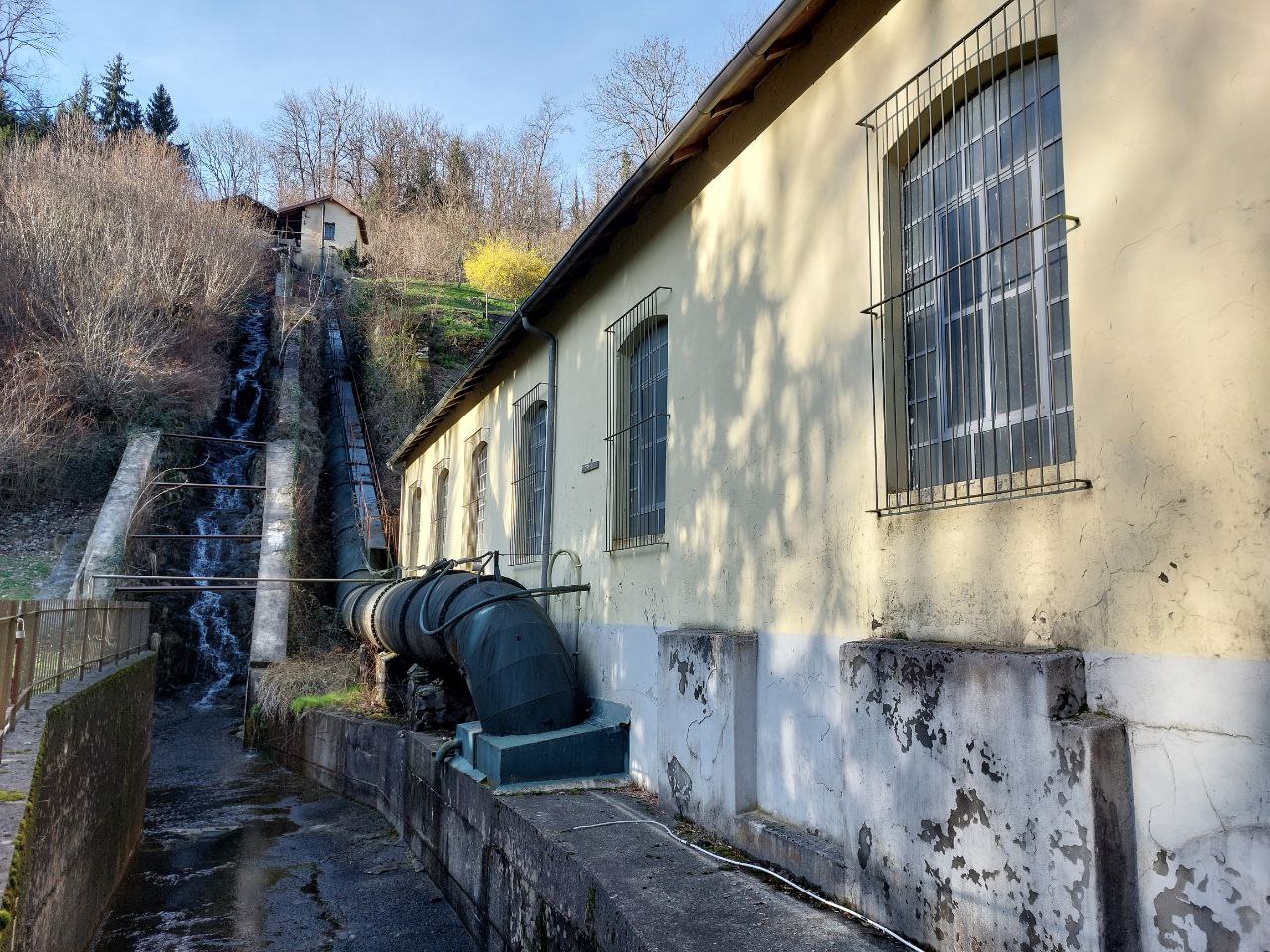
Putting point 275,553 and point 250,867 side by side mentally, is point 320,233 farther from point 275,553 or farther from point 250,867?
point 250,867

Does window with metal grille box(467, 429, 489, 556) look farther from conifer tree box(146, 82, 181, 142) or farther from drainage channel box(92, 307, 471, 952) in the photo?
conifer tree box(146, 82, 181, 142)

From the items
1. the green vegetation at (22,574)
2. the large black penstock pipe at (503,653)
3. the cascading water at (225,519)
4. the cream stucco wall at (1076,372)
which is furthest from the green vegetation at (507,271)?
the cream stucco wall at (1076,372)

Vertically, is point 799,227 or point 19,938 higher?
point 799,227

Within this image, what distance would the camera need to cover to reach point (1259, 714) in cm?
244

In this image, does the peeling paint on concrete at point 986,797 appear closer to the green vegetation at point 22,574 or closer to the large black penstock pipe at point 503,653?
the large black penstock pipe at point 503,653

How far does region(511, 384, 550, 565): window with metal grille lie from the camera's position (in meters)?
9.66

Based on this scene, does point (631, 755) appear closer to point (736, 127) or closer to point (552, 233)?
point (736, 127)

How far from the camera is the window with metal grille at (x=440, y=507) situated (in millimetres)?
15273

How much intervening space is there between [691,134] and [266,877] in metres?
7.20

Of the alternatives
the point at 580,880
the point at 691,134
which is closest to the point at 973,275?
the point at 691,134

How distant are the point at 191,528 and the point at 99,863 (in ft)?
47.2

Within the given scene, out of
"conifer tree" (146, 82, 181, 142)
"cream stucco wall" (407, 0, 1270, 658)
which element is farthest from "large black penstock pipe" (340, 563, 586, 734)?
"conifer tree" (146, 82, 181, 142)

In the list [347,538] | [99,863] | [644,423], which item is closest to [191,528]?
[347,538]

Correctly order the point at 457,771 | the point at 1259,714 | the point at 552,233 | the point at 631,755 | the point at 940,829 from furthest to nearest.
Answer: the point at 552,233 → the point at 457,771 → the point at 631,755 → the point at 940,829 → the point at 1259,714
